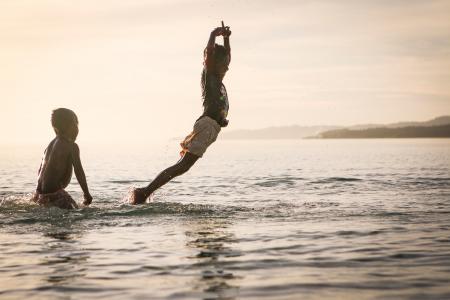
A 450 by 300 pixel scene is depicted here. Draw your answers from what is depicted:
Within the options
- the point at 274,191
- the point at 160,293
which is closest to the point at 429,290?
the point at 160,293

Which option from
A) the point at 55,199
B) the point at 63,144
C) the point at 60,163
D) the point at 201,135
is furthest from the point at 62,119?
the point at 201,135

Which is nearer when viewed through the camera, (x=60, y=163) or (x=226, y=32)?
(x=60, y=163)

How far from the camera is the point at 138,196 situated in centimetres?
1161

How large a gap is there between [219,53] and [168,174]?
8.28 feet

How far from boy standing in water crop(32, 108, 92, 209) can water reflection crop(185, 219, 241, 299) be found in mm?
2307

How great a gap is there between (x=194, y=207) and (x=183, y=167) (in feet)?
3.05

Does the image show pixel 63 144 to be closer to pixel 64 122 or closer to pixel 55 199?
pixel 64 122

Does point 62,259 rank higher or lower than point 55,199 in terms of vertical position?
lower

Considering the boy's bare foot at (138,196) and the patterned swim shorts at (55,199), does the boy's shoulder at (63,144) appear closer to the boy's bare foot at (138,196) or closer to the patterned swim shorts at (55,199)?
the patterned swim shorts at (55,199)

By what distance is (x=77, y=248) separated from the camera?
7266mm

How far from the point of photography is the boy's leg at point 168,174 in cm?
1135

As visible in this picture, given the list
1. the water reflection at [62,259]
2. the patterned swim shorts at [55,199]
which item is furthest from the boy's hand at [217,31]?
the water reflection at [62,259]

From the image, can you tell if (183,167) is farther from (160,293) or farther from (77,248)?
(160,293)

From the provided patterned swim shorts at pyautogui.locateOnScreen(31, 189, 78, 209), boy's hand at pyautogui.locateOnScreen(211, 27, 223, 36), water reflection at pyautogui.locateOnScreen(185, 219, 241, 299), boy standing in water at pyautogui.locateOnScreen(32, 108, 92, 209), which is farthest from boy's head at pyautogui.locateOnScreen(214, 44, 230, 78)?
patterned swim shorts at pyautogui.locateOnScreen(31, 189, 78, 209)
